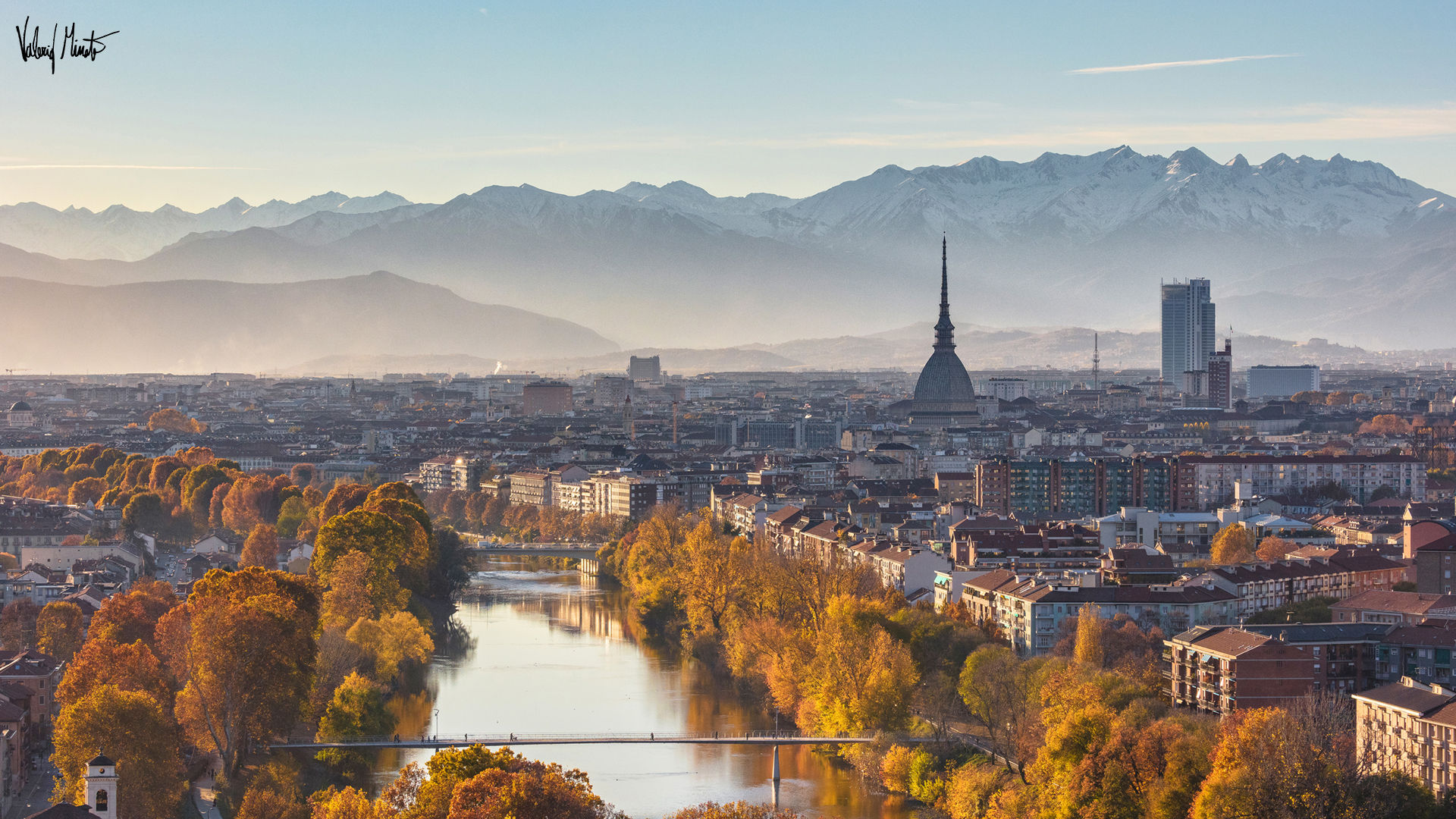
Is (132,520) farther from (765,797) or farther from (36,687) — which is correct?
(765,797)

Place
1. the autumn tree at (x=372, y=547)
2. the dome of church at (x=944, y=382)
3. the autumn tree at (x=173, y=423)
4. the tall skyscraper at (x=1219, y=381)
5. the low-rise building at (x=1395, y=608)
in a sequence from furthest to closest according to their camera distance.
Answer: the tall skyscraper at (x=1219, y=381) → the dome of church at (x=944, y=382) → the autumn tree at (x=173, y=423) → the autumn tree at (x=372, y=547) → the low-rise building at (x=1395, y=608)

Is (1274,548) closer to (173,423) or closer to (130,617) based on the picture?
(130,617)

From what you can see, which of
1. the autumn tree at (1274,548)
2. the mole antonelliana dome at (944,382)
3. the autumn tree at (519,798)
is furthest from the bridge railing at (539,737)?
the mole antonelliana dome at (944,382)

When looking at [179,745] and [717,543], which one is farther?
[717,543]

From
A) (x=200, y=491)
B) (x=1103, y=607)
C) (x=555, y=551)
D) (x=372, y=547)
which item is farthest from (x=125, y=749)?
(x=200, y=491)

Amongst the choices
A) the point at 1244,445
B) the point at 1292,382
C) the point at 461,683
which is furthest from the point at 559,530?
the point at 1292,382

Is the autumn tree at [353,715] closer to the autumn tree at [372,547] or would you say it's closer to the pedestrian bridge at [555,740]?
the pedestrian bridge at [555,740]

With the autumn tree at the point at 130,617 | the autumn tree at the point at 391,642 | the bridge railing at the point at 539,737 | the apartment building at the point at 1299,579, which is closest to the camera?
the bridge railing at the point at 539,737
